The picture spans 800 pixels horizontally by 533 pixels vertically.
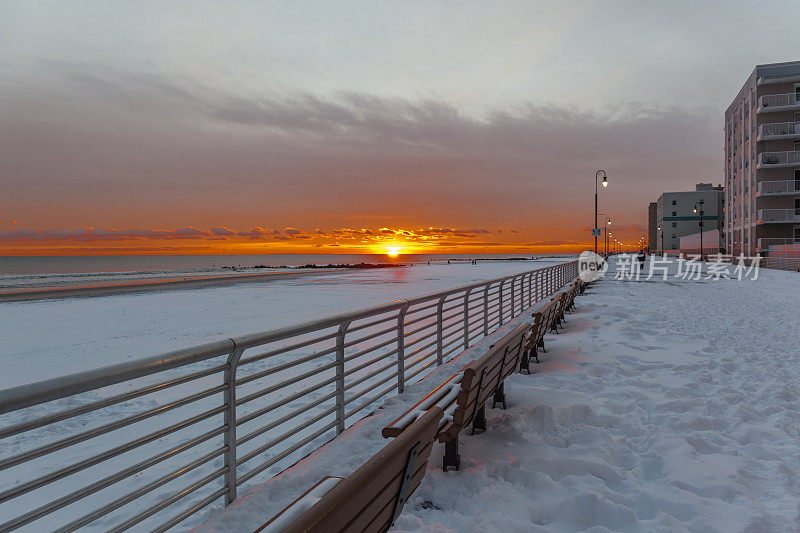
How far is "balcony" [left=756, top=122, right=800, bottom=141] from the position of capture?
161ft

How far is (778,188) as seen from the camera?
164 ft

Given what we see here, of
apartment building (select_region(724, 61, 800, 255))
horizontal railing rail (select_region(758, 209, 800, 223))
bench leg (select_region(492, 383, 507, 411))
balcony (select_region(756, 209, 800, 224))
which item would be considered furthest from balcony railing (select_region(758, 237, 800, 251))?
bench leg (select_region(492, 383, 507, 411))

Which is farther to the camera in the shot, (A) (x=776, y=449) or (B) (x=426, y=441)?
(A) (x=776, y=449)

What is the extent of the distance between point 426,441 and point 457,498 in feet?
4.18

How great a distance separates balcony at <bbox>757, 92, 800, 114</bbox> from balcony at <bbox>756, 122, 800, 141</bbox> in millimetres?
1564

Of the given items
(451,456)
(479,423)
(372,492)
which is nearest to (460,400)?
(451,456)

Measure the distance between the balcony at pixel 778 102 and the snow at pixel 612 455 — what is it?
55408 millimetres

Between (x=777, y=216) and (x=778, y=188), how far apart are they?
3.21 m

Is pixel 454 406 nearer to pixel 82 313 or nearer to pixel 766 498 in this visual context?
pixel 766 498

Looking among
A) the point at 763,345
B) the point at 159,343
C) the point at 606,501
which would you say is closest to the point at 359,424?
the point at 606,501

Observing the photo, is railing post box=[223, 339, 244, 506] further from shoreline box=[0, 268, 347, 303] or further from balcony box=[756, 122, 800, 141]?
balcony box=[756, 122, 800, 141]

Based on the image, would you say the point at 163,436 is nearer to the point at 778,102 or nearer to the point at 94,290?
the point at 94,290

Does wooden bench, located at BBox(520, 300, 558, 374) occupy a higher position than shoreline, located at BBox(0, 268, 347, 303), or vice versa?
wooden bench, located at BBox(520, 300, 558, 374)

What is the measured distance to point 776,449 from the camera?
14.0 ft
